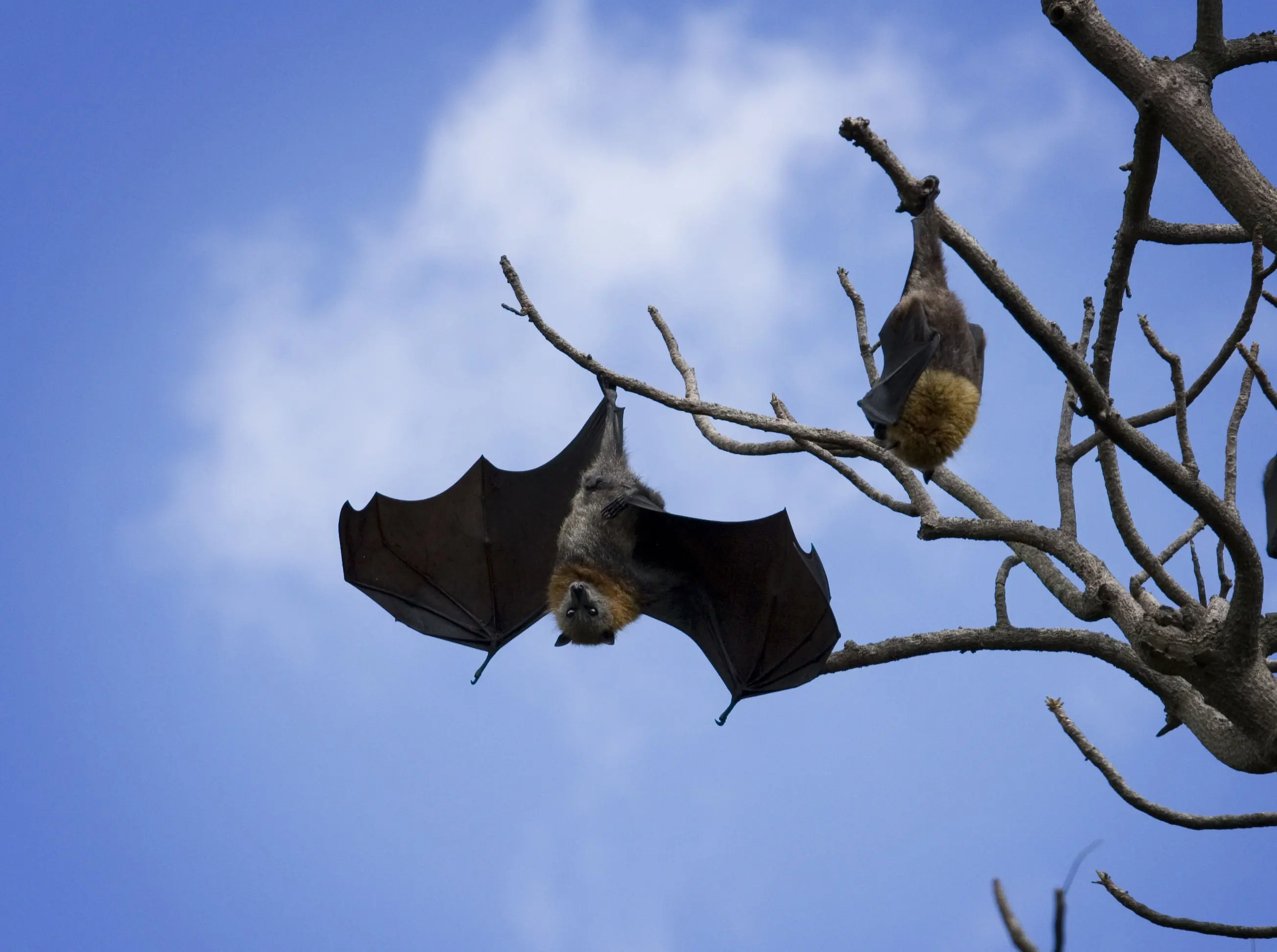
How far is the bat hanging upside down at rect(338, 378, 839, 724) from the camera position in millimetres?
7141

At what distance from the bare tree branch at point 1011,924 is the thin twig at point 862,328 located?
5895mm

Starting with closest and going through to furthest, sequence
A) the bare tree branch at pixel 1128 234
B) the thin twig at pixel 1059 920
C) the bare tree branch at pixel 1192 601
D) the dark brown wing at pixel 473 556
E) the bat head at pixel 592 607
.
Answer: the thin twig at pixel 1059 920 < the bare tree branch at pixel 1192 601 < the bare tree branch at pixel 1128 234 < the bat head at pixel 592 607 < the dark brown wing at pixel 473 556

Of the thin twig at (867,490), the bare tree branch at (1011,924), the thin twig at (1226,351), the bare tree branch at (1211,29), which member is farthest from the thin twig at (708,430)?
the bare tree branch at (1011,924)

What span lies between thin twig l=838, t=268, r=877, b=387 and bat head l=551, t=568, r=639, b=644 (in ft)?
7.63

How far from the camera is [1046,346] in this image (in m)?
4.48

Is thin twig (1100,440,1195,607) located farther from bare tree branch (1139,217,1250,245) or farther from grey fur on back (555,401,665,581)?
grey fur on back (555,401,665,581)

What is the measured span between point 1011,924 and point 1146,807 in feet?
14.7

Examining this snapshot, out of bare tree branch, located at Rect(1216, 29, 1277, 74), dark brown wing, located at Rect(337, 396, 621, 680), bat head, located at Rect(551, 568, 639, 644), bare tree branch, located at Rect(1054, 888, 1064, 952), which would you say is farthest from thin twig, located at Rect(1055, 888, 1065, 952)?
dark brown wing, located at Rect(337, 396, 621, 680)

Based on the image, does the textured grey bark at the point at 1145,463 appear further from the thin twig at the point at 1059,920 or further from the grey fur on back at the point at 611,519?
the thin twig at the point at 1059,920

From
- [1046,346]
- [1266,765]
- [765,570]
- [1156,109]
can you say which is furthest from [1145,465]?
[765,570]

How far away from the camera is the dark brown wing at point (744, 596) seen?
22.7 feet

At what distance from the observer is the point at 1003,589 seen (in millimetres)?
6137

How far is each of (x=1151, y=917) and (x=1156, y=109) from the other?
4.02 m

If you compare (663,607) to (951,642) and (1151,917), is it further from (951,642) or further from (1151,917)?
(1151,917)
